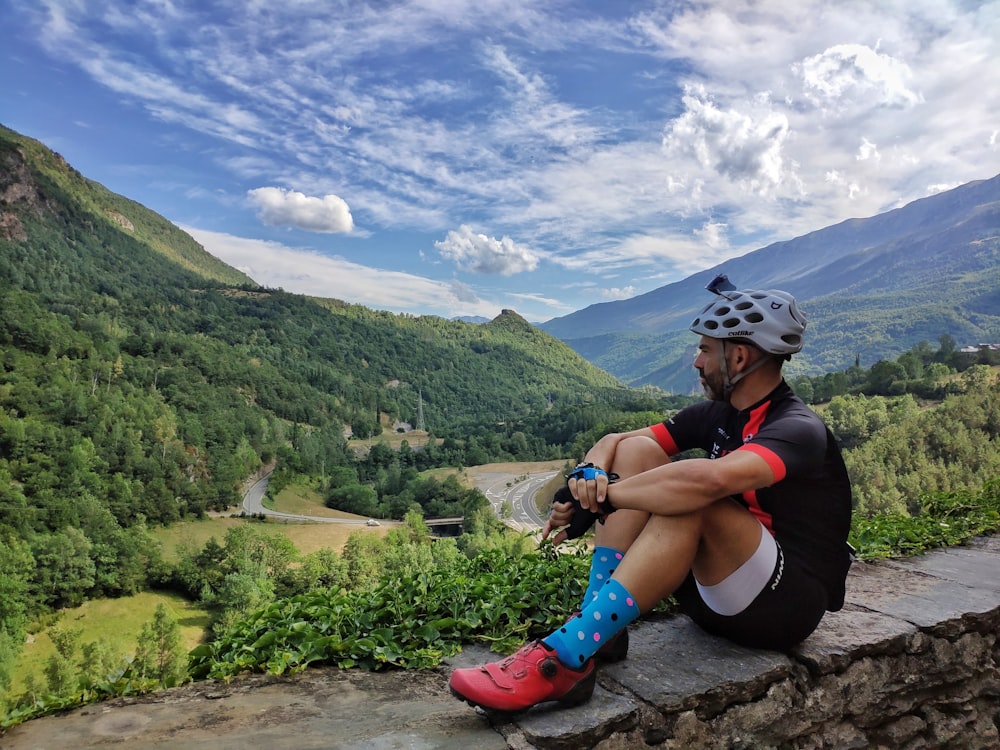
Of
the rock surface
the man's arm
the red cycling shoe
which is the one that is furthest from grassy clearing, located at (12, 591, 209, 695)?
the man's arm

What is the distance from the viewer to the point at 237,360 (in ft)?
463

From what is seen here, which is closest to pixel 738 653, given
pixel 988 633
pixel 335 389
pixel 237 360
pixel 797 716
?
pixel 797 716

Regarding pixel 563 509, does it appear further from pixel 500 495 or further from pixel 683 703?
pixel 500 495

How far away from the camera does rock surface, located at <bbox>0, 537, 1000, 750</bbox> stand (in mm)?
1869

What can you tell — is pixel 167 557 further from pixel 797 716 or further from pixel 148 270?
pixel 148 270

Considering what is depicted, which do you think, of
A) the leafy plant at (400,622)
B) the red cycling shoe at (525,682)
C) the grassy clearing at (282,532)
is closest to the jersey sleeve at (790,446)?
the red cycling shoe at (525,682)

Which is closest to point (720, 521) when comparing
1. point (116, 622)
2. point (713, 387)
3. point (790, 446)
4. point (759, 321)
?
point (790, 446)

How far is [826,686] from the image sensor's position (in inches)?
96.5

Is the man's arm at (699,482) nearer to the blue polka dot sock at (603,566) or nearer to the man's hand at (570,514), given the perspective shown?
the blue polka dot sock at (603,566)

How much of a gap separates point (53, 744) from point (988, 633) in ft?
13.4

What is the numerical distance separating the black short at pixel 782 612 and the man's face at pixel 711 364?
733mm

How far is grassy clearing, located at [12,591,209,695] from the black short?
46.7 m

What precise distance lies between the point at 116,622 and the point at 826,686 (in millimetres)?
59364

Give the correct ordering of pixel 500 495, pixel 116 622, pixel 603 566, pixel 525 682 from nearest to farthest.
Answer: pixel 525 682, pixel 603 566, pixel 116 622, pixel 500 495
